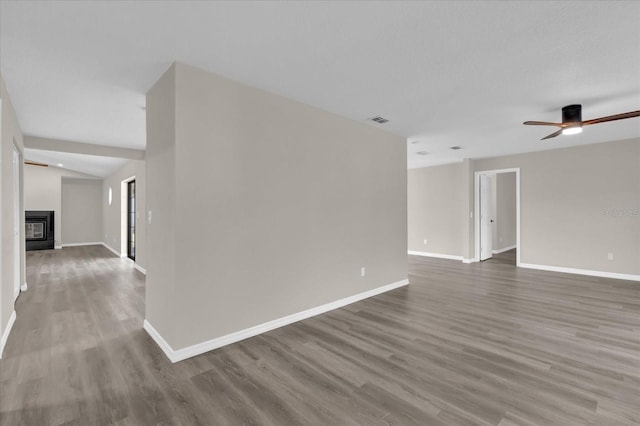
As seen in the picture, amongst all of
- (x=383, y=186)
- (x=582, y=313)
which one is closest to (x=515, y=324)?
(x=582, y=313)

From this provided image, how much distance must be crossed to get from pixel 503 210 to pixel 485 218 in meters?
1.64

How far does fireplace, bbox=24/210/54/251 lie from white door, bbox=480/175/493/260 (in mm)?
12749

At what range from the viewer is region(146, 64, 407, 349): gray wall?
105 inches

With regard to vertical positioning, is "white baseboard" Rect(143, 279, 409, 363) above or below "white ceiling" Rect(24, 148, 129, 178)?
below

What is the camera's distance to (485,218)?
774 centimetres

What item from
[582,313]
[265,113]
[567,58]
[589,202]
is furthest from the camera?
[589,202]

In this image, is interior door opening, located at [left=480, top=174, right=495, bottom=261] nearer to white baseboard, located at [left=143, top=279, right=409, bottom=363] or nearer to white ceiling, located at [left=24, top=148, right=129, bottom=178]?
white baseboard, located at [left=143, top=279, right=409, bottom=363]

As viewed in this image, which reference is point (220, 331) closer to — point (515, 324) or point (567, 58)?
point (515, 324)

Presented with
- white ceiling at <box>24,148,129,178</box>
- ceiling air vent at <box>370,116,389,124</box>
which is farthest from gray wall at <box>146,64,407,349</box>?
white ceiling at <box>24,148,129,178</box>

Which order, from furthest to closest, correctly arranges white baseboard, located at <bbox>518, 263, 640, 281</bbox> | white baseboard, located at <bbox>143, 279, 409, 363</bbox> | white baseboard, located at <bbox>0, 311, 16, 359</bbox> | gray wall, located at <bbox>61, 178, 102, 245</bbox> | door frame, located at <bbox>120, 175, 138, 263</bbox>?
gray wall, located at <bbox>61, 178, 102, 245</bbox> < door frame, located at <bbox>120, 175, 138, 263</bbox> < white baseboard, located at <bbox>518, 263, 640, 281</bbox> < white baseboard, located at <bbox>0, 311, 16, 359</bbox> < white baseboard, located at <bbox>143, 279, 409, 363</bbox>

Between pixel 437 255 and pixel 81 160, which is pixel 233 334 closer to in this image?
pixel 437 255

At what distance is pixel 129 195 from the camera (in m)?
8.23

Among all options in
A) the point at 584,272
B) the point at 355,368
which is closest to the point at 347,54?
the point at 355,368

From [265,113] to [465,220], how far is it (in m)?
6.02
